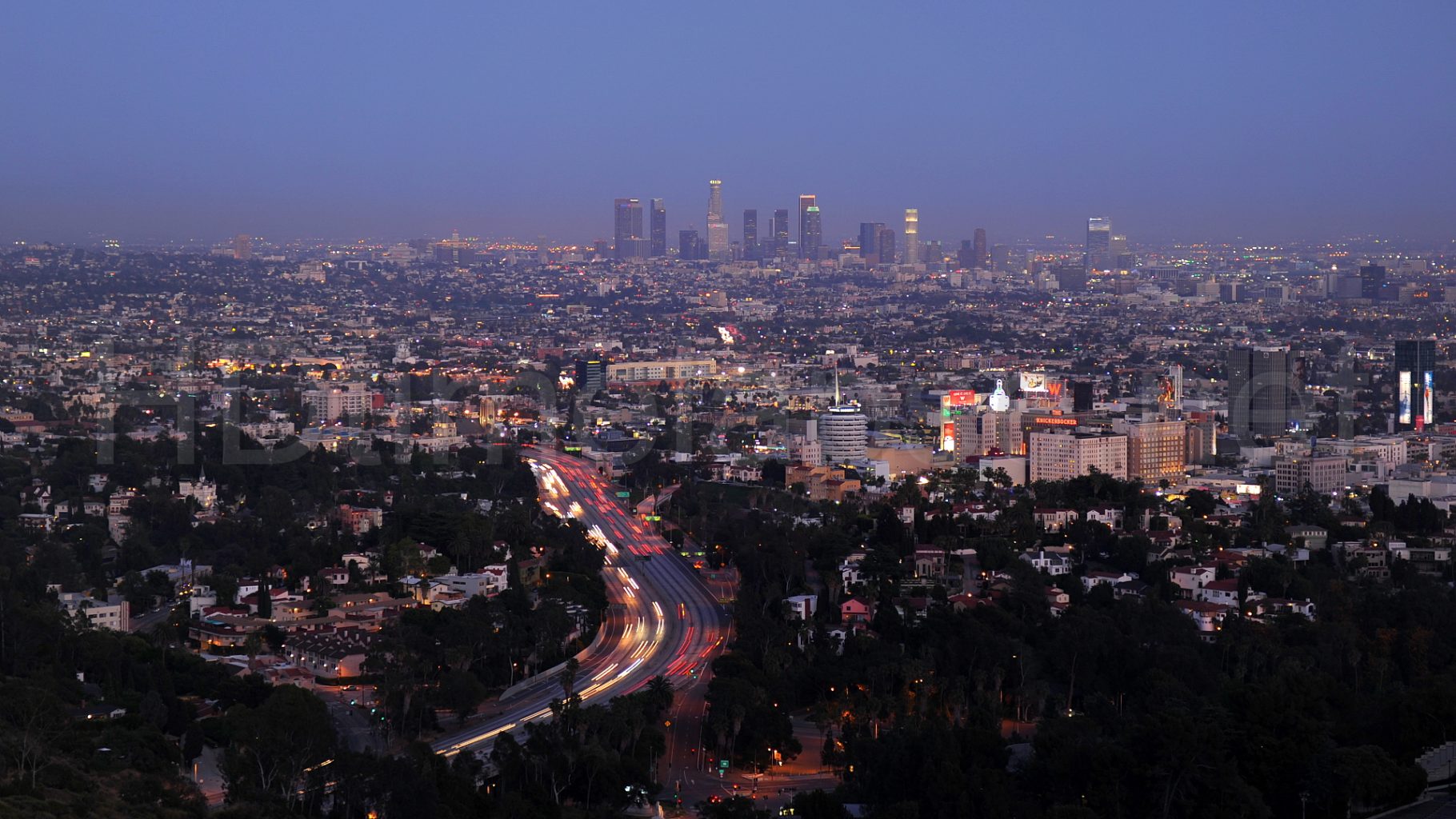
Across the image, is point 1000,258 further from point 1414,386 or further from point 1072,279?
point 1414,386

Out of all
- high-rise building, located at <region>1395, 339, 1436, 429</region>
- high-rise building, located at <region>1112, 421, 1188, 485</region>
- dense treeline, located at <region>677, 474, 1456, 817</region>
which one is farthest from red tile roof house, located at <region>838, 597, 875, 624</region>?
high-rise building, located at <region>1395, 339, 1436, 429</region>

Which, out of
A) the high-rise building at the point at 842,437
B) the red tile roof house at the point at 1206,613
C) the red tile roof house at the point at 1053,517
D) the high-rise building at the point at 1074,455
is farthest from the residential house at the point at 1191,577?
the high-rise building at the point at 842,437

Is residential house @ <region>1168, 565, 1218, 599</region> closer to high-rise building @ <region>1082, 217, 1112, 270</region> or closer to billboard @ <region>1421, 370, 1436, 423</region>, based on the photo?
billboard @ <region>1421, 370, 1436, 423</region>

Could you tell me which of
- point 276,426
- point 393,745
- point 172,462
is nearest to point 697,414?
point 276,426

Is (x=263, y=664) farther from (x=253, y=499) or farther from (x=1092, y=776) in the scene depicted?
(x=253, y=499)

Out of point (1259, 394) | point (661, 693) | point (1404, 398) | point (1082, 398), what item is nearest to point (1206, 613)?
point (661, 693)

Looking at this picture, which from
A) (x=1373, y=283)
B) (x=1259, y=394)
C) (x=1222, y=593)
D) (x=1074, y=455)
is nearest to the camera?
(x=1222, y=593)
